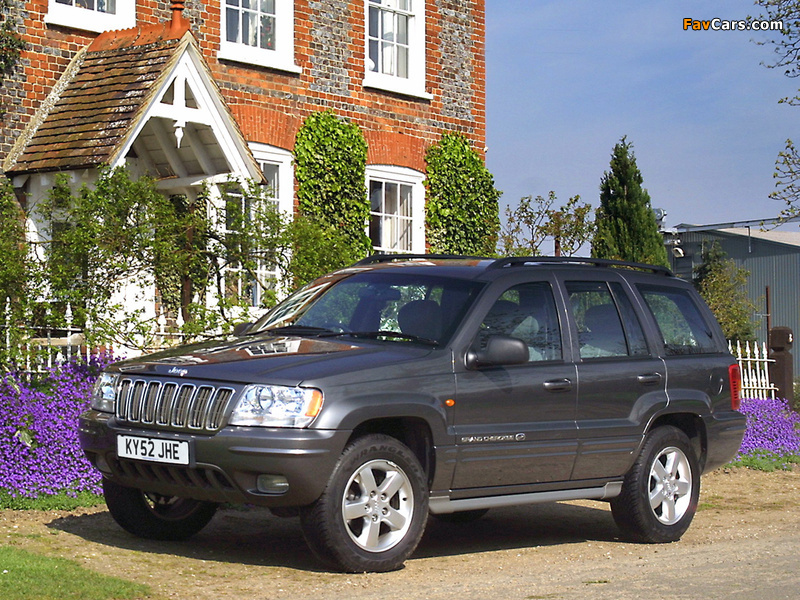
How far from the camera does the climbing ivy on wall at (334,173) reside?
16.9 m

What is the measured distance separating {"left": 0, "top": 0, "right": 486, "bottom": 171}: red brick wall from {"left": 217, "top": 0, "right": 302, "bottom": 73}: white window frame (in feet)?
0.31

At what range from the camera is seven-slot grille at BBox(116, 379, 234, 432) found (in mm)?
7023

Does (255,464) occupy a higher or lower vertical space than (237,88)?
lower

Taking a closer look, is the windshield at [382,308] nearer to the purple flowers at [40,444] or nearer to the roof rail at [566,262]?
the roof rail at [566,262]

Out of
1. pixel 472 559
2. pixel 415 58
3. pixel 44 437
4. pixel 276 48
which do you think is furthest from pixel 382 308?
pixel 415 58

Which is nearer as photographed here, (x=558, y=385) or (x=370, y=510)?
(x=370, y=510)

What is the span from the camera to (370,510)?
7117mm

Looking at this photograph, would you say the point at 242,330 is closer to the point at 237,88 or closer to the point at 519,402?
the point at 519,402

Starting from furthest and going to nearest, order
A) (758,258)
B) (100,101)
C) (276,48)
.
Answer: (758,258), (276,48), (100,101)

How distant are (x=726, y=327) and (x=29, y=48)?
2895cm

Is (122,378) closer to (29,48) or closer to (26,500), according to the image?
(26,500)

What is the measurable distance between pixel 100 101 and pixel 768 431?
864 centimetres

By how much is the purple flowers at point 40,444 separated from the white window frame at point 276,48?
7.20 metres

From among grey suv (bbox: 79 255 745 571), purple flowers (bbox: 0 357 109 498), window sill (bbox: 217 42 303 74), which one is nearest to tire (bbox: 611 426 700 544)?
grey suv (bbox: 79 255 745 571)
